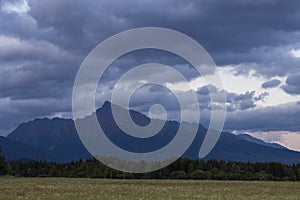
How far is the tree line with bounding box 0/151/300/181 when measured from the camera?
13225 cm

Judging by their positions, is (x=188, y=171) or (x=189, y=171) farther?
(x=188, y=171)

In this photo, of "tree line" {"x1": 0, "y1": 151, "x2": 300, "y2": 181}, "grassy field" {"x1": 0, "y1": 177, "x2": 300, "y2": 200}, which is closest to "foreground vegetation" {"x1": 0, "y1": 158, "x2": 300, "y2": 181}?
"tree line" {"x1": 0, "y1": 151, "x2": 300, "y2": 181}

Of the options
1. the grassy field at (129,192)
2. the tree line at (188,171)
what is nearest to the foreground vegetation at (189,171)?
the tree line at (188,171)

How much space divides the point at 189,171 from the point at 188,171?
2.99ft

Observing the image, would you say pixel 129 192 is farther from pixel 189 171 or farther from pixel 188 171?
pixel 188 171

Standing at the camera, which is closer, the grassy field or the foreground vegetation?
the grassy field

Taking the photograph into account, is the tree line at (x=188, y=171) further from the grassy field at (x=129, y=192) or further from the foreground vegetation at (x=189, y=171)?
the grassy field at (x=129, y=192)

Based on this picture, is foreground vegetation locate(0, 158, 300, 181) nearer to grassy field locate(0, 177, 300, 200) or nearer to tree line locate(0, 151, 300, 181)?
tree line locate(0, 151, 300, 181)

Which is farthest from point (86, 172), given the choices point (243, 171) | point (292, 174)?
point (292, 174)

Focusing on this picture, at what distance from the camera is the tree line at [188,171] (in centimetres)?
13225

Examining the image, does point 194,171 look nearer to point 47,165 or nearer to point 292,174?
point 292,174

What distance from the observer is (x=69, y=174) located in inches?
5541

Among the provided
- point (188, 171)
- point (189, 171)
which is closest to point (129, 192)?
point (189, 171)

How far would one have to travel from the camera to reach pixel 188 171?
477 ft
